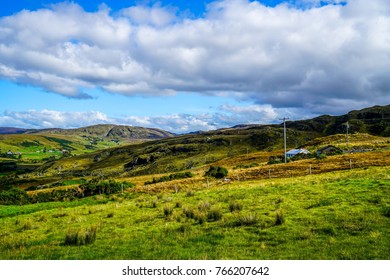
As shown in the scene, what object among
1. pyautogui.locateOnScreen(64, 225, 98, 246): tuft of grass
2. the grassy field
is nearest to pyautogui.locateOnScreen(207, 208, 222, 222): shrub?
the grassy field

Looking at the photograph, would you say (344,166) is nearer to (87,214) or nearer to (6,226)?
(87,214)

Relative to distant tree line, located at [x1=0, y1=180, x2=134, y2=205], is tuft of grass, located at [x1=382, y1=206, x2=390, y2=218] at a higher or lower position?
higher

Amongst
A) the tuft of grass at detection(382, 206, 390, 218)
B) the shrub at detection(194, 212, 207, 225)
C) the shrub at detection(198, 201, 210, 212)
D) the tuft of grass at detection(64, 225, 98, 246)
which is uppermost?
the tuft of grass at detection(382, 206, 390, 218)

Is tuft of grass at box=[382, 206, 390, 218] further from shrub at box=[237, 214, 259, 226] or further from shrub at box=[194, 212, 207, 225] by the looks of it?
shrub at box=[194, 212, 207, 225]

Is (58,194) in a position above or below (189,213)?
below

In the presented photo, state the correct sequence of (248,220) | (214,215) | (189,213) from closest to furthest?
(248,220) → (214,215) → (189,213)

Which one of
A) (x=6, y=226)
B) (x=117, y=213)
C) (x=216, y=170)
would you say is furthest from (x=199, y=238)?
(x=216, y=170)

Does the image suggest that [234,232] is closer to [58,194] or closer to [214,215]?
[214,215]

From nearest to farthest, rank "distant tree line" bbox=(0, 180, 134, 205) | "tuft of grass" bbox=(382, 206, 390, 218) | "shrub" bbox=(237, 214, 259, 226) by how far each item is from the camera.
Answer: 1. "tuft of grass" bbox=(382, 206, 390, 218)
2. "shrub" bbox=(237, 214, 259, 226)
3. "distant tree line" bbox=(0, 180, 134, 205)

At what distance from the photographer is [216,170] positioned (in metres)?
60.1

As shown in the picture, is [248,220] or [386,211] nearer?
[386,211]

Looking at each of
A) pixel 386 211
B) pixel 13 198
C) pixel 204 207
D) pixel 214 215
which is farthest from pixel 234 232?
pixel 13 198

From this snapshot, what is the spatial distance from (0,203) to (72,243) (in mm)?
36566

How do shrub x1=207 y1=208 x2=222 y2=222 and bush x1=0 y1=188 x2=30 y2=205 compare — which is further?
bush x1=0 y1=188 x2=30 y2=205
